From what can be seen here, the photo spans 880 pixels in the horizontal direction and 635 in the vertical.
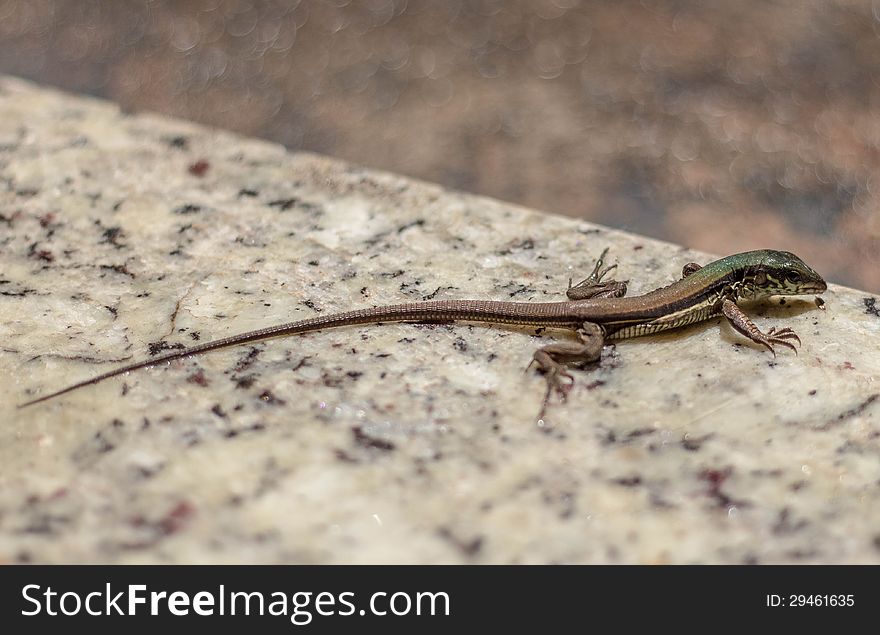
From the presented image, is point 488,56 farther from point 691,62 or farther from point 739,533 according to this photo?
point 739,533

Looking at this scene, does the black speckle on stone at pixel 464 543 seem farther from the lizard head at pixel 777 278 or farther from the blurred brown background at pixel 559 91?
the blurred brown background at pixel 559 91

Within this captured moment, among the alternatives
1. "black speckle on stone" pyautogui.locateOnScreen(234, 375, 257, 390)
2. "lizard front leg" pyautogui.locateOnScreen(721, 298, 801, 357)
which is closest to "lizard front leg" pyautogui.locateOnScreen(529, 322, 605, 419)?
"lizard front leg" pyautogui.locateOnScreen(721, 298, 801, 357)

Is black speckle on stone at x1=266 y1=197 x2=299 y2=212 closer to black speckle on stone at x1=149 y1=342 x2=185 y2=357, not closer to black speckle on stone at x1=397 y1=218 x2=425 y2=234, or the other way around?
black speckle on stone at x1=397 y1=218 x2=425 y2=234

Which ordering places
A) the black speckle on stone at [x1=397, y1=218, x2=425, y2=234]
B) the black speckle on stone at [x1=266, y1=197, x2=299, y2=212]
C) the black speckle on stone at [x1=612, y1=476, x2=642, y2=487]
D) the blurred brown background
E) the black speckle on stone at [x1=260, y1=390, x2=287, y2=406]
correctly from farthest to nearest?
the blurred brown background, the black speckle on stone at [x1=266, y1=197, x2=299, y2=212], the black speckle on stone at [x1=397, y1=218, x2=425, y2=234], the black speckle on stone at [x1=260, y1=390, x2=287, y2=406], the black speckle on stone at [x1=612, y1=476, x2=642, y2=487]

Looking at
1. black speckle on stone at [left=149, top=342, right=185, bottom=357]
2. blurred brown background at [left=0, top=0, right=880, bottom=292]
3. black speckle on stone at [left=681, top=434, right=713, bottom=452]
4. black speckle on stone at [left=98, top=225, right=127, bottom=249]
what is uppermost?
blurred brown background at [left=0, top=0, right=880, bottom=292]

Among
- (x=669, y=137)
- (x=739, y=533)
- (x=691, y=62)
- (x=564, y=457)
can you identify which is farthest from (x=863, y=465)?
(x=691, y=62)

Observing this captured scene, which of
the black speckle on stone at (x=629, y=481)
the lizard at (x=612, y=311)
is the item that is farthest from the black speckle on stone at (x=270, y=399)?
the black speckle on stone at (x=629, y=481)
